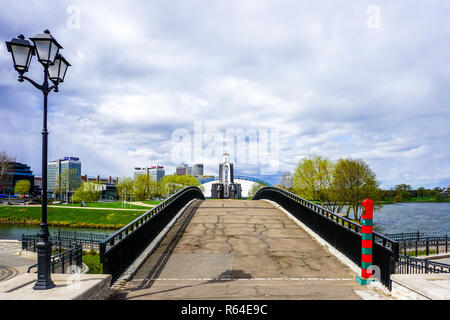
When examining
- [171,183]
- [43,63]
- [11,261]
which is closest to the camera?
[43,63]

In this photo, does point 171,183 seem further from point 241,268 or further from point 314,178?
point 241,268

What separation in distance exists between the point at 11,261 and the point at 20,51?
20.1 metres

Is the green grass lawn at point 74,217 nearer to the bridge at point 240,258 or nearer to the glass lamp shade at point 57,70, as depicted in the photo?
the bridge at point 240,258

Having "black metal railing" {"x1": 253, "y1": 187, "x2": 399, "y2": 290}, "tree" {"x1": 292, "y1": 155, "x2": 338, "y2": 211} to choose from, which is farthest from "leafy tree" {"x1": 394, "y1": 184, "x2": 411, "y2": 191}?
"black metal railing" {"x1": 253, "y1": 187, "x2": 399, "y2": 290}

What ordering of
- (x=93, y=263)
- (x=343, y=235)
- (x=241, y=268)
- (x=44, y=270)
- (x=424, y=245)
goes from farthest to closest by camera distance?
(x=424, y=245) → (x=93, y=263) → (x=343, y=235) → (x=241, y=268) → (x=44, y=270)

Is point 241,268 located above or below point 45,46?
below

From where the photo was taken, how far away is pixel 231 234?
11.6 meters

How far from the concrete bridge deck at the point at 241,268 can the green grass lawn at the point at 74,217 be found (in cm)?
3737

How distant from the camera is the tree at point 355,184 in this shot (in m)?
40.5

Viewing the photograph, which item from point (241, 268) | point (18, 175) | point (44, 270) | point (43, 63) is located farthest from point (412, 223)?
point (18, 175)

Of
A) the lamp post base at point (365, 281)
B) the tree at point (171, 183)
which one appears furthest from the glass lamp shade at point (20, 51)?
the tree at point (171, 183)

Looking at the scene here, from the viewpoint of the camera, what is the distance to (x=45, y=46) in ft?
19.5

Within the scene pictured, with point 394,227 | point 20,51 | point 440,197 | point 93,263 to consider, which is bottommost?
point 440,197
